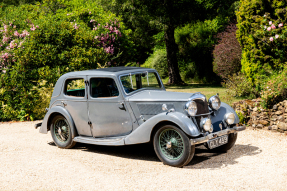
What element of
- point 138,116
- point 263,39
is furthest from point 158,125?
point 263,39

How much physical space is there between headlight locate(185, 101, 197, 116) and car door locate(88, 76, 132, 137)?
1.17 meters

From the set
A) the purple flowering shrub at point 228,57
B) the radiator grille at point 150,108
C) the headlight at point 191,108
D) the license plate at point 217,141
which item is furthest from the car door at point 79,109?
the purple flowering shrub at point 228,57

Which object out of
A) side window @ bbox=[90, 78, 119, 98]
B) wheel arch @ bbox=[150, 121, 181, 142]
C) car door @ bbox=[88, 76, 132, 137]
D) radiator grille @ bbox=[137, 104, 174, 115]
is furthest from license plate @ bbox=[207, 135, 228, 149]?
side window @ bbox=[90, 78, 119, 98]

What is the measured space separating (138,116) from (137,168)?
93 centimetres

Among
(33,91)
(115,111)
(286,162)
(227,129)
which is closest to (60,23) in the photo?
(33,91)

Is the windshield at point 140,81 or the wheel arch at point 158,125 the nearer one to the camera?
the wheel arch at point 158,125

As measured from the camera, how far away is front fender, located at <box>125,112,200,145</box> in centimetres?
Answer: 469

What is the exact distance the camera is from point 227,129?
Result: 17.0 feet

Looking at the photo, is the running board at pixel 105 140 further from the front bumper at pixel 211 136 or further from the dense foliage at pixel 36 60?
the dense foliage at pixel 36 60

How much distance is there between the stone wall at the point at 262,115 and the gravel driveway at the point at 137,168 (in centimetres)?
35

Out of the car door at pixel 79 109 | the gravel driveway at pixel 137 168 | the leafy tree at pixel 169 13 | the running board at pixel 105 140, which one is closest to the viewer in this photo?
the gravel driveway at pixel 137 168

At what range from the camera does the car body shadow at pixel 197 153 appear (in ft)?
17.0

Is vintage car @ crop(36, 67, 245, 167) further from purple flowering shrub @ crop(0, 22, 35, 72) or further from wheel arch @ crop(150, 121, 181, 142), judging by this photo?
purple flowering shrub @ crop(0, 22, 35, 72)

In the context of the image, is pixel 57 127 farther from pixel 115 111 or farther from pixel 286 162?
pixel 286 162
